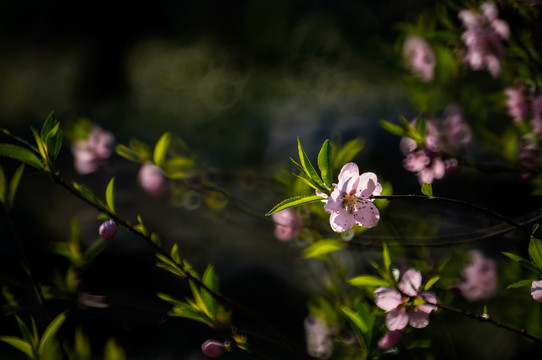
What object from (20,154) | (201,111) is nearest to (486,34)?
(20,154)

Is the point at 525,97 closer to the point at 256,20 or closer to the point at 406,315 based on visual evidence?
the point at 406,315

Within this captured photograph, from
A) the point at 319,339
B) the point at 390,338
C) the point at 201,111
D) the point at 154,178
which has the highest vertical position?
the point at 201,111

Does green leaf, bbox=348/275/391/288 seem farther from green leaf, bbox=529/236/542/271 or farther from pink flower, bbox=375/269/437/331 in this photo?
green leaf, bbox=529/236/542/271

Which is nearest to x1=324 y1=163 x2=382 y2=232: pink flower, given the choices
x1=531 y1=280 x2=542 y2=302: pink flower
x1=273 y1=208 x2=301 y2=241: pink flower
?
x1=531 y1=280 x2=542 y2=302: pink flower

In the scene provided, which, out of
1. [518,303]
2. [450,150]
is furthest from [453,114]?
[518,303]

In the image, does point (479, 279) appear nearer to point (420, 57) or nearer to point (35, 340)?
point (420, 57)
